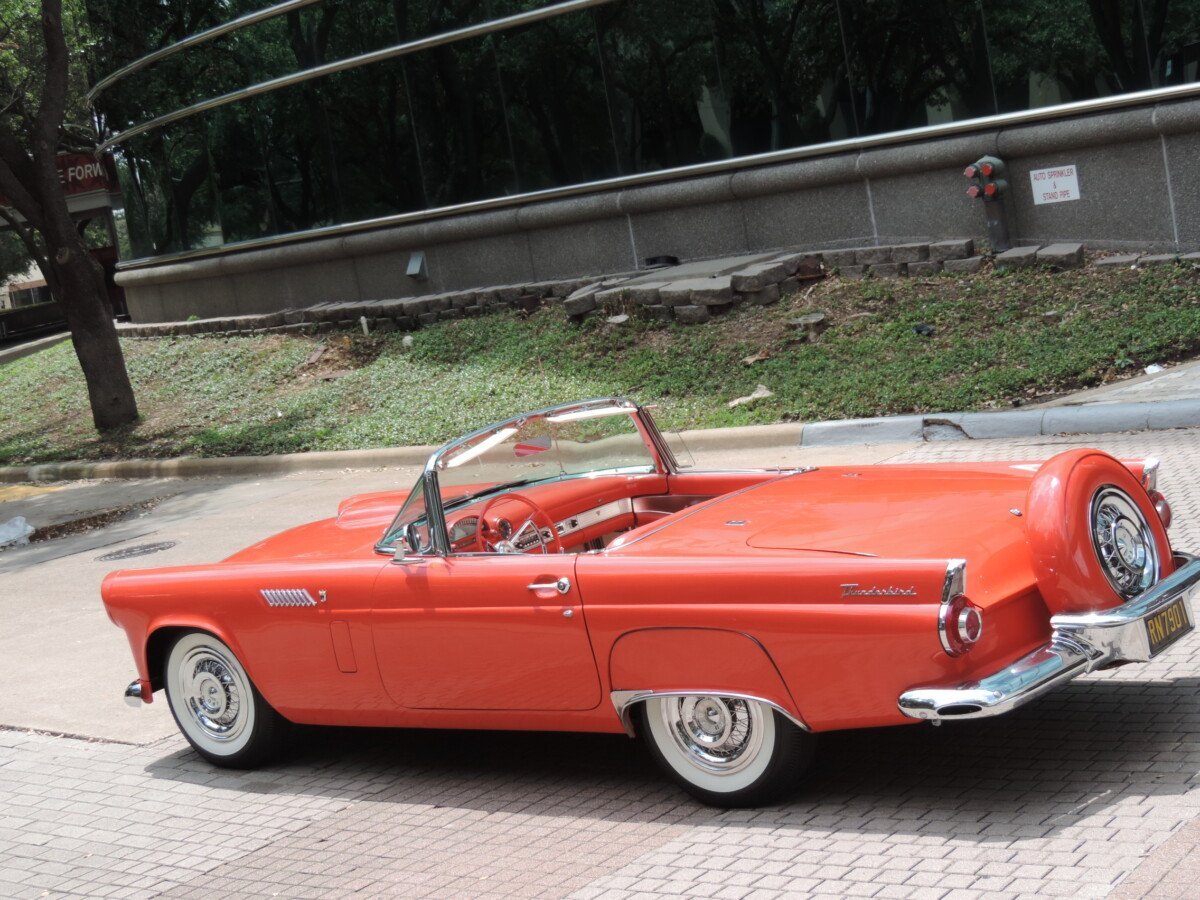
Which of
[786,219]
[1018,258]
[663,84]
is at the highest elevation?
[663,84]

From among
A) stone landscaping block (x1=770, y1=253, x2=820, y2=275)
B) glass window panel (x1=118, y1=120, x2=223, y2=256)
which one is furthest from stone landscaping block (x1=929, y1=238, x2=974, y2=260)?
glass window panel (x1=118, y1=120, x2=223, y2=256)

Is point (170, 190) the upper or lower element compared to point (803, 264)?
upper

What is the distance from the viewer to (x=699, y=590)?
4379 millimetres

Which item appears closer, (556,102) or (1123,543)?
(1123,543)

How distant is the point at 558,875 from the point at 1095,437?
6699mm

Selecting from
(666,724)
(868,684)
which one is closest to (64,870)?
(666,724)

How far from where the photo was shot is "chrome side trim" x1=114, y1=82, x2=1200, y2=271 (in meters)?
14.1

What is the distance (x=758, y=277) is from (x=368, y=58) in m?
8.12

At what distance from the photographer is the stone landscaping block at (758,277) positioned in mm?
14867

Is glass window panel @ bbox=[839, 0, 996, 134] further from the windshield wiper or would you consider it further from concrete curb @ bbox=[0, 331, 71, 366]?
concrete curb @ bbox=[0, 331, 71, 366]

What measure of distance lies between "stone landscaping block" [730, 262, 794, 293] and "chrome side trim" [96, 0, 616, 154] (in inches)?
187

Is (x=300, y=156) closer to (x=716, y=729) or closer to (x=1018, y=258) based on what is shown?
(x=1018, y=258)

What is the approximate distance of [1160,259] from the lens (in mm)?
13102

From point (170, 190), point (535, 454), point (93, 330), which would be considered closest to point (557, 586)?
point (535, 454)
